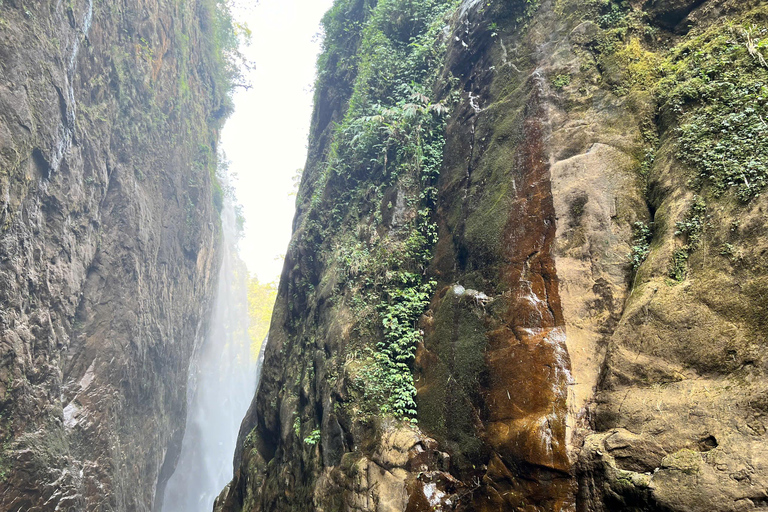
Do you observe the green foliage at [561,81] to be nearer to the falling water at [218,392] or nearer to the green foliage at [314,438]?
the green foliage at [314,438]

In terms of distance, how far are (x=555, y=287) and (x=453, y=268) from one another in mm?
1951

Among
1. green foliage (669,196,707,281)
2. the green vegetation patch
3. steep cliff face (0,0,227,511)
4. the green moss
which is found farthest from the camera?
steep cliff face (0,0,227,511)

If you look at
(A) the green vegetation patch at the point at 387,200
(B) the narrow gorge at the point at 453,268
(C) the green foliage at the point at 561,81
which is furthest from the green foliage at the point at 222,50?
(C) the green foliage at the point at 561,81

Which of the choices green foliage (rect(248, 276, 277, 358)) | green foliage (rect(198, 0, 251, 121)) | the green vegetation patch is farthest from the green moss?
green foliage (rect(248, 276, 277, 358))

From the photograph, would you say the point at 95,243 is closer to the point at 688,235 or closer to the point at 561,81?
the point at 561,81

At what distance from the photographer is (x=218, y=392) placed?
41.4 metres

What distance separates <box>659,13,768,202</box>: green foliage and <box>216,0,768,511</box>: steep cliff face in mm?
23

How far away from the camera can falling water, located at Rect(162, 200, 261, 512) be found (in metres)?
26.6

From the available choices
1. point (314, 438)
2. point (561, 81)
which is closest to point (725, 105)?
point (561, 81)

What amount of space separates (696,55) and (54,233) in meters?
14.1

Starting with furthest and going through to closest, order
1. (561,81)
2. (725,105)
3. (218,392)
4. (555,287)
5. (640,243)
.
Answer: (218,392), (561,81), (555,287), (640,243), (725,105)

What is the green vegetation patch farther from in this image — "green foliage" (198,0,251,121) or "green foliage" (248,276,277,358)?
"green foliage" (248,276,277,358)

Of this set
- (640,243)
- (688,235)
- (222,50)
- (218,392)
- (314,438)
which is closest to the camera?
(688,235)

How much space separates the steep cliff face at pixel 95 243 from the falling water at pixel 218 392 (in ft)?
28.0
